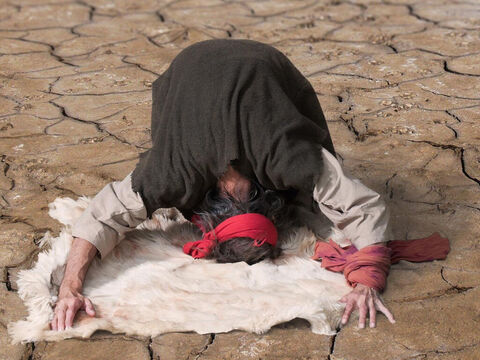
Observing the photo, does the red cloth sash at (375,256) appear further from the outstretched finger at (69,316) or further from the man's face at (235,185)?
the outstretched finger at (69,316)

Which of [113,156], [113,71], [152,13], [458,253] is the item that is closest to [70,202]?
[113,156]

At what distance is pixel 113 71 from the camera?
4.43 meters

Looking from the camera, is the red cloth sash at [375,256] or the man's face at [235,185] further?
the man's face at [235,185]

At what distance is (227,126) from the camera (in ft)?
7.43

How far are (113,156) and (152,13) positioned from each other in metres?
2.48

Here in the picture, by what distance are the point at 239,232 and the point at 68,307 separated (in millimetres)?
555

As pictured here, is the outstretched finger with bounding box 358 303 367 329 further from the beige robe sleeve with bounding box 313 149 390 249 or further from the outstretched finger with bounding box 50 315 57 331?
the outstretched finger with bounding box 50 315 57 331

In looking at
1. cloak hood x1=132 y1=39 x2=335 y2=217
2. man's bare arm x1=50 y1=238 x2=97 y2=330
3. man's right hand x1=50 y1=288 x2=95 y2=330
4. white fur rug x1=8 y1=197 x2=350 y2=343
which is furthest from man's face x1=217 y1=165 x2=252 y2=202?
man's right hand x1=50 y1=288 x2=95 y2=330

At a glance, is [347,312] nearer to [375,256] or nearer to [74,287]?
[375,256]

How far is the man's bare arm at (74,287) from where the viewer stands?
2.20m

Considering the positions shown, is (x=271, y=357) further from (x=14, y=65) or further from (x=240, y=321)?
(x=14, y=65)

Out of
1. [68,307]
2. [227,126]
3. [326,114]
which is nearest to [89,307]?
[68,307]

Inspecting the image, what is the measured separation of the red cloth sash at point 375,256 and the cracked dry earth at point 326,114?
42 millimetres

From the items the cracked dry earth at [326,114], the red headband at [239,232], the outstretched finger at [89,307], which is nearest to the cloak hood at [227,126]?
the red headband at [239,232]
